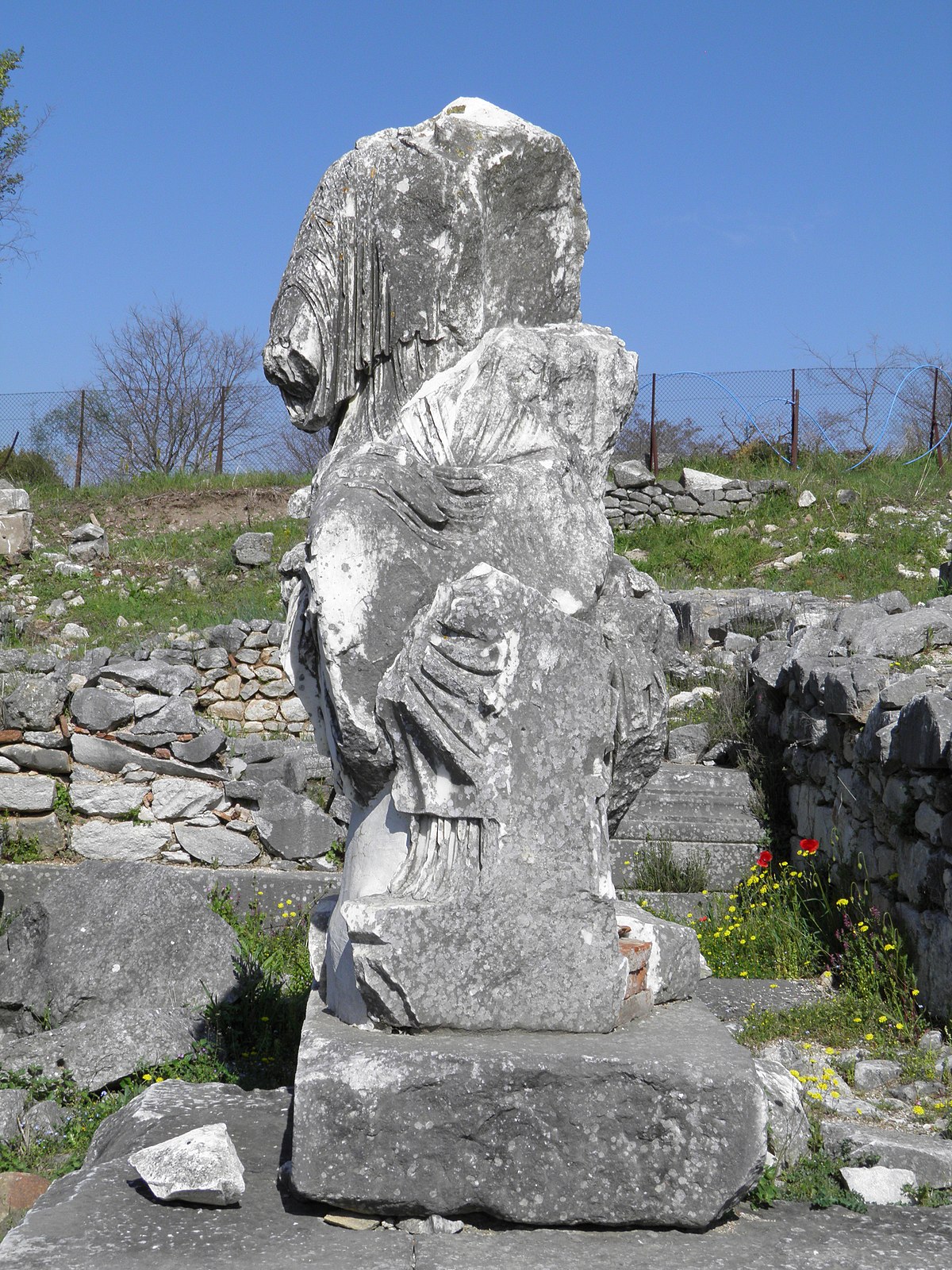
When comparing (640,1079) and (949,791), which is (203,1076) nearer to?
(640,1079)

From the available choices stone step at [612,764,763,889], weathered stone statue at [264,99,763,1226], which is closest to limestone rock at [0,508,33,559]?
stone step at [612,764,763,889]

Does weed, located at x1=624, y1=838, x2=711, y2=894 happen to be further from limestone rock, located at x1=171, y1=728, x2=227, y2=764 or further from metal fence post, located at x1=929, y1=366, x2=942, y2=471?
metal fence post, located at x1=929, y1=366, x2=942, y2=471

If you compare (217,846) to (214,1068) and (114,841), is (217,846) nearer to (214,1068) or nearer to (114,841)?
(114,841)

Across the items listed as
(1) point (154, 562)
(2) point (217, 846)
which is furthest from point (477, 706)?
(1) point (154, 562)

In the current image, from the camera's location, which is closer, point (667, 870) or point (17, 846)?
point (667, 870)

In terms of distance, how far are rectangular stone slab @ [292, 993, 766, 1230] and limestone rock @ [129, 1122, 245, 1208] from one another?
0.66 feet

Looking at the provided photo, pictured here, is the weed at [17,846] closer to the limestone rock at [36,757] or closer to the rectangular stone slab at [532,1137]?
the limestone rock at [36,757]

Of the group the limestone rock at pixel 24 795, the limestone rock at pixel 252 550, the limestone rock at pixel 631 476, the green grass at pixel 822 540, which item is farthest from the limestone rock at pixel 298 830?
the limestone rock at pixel 631 476

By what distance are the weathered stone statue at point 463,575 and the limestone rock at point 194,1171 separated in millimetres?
364

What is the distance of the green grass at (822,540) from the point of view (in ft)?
38.7

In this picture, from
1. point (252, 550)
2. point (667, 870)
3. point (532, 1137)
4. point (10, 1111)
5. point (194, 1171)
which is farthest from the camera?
point (252, 550)

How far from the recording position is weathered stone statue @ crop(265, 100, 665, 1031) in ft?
7.71

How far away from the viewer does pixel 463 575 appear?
2.60 metres

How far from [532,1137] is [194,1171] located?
67 cm
